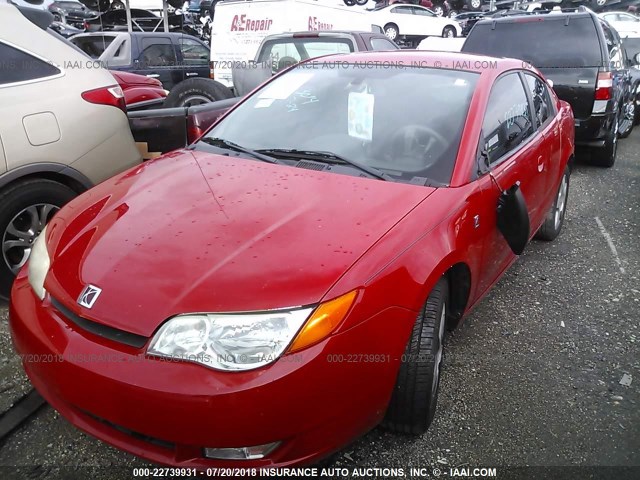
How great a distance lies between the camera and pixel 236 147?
292 centimetres

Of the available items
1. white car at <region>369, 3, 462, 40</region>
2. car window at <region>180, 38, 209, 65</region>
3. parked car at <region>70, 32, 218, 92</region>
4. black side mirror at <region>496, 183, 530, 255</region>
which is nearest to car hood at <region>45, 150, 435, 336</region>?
black side mirror at <region>496, 183, 530, 255</region>

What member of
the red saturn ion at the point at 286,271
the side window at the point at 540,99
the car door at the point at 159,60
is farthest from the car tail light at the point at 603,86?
the car door at the point at 159,60

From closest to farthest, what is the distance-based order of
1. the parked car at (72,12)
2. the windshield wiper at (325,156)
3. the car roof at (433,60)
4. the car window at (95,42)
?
the windshield wiper at (325,156), the car roof at (433,60), the car window at (95,42), the parked car at (72,12)

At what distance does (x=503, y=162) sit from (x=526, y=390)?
1145 mm

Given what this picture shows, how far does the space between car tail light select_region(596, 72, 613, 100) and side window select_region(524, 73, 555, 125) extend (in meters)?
2.38

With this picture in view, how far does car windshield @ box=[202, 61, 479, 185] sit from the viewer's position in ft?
8.60

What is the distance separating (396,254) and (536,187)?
1.76 meters

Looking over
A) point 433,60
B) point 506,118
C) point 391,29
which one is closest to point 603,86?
point 506,118

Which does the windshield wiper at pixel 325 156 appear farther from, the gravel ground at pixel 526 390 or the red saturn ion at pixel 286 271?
the gravel ground at pixel 526 390

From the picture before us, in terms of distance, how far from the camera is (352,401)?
1.87m

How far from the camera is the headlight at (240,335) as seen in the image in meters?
1.73

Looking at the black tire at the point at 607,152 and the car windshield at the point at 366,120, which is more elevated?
the car windshield at the point at 366,120

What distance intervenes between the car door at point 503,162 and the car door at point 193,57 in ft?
24.8

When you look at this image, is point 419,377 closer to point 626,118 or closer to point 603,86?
point 603,86
